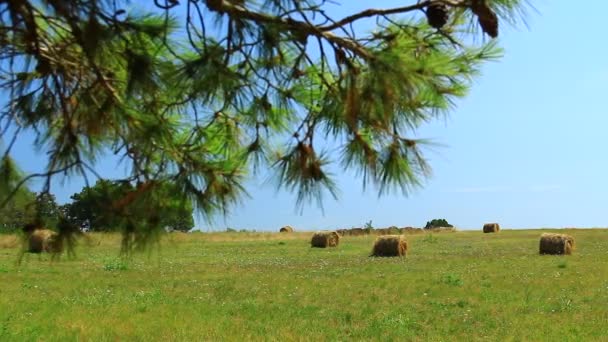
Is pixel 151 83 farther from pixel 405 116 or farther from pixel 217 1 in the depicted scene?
pixel 405 116

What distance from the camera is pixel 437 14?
3266 mm

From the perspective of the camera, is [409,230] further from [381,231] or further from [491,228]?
[491,228]

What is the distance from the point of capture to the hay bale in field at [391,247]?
24875 millimetres

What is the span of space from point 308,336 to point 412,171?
19.7 ft

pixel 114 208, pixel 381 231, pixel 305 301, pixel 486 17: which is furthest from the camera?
pixel 381 231

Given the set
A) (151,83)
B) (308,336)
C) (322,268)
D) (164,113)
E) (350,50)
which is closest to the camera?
(350,50)

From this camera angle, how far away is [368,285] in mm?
14594

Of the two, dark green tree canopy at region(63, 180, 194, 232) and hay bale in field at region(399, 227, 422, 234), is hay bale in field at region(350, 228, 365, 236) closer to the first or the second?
hay bale in field at region(399, 227, 422, 234)

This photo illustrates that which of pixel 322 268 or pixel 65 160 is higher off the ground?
pixel 65 160

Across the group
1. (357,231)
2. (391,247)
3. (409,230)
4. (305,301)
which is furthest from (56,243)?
(409,230)

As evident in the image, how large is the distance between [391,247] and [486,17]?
22211 millimetres

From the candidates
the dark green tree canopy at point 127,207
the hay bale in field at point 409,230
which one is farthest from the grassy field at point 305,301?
the hay bale in field at point 409,230

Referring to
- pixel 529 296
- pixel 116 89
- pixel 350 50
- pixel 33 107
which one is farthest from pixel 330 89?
pixel 529 296

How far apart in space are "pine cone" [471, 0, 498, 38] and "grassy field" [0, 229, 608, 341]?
2.23 m
